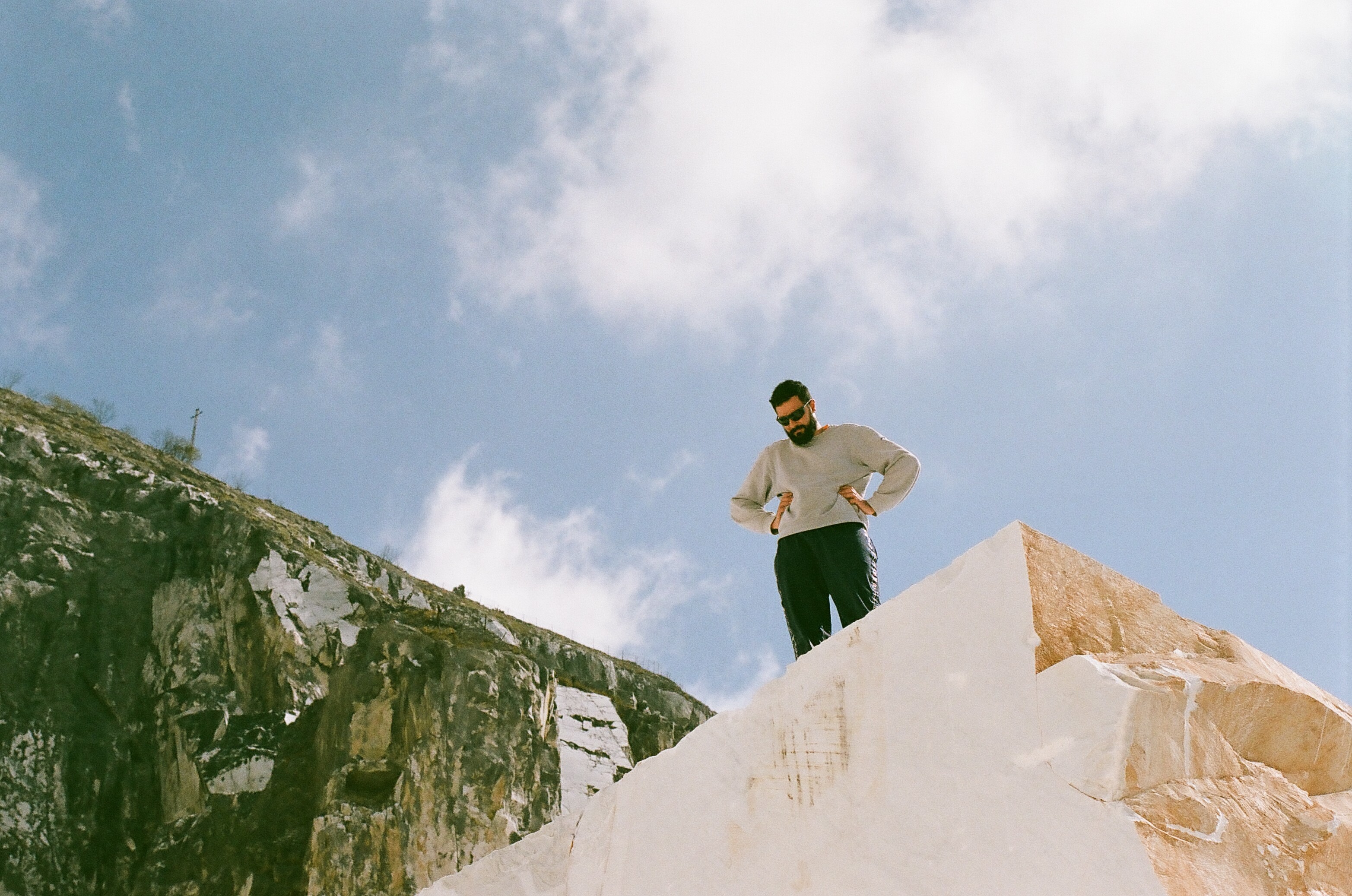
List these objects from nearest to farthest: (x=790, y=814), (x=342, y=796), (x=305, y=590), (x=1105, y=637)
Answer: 1. (x=1105, y=637)
2. (x=790, y=814)
3. (x=342, y=796)
4. (x=305, y=590)

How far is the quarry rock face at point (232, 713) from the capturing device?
18.4 m

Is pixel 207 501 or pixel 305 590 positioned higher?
pixel 207 501

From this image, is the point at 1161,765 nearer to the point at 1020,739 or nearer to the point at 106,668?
the point at 1020,739

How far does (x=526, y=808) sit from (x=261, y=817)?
5.27m

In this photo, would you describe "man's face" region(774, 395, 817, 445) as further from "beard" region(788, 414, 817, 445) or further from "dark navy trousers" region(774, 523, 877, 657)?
"dark navy trousers" region(774, 523, 877, 657)

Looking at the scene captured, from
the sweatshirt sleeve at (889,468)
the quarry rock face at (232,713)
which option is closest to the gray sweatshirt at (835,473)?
the sweatshirt sleeve at (889,468)

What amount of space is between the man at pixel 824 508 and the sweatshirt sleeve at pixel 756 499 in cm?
6

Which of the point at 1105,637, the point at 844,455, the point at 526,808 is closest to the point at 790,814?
the point at 1105,637

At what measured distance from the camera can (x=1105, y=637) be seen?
1995 mm

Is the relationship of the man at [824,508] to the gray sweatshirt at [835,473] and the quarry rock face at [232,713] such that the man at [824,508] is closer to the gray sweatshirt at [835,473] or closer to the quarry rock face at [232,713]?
the gray sweatshirt at [835,473]

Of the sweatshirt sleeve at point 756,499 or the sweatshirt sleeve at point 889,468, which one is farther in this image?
the sweatshirt sleeve at point 756,499

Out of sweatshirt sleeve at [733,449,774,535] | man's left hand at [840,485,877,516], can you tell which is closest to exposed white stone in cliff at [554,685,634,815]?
sweatshirt sleeve at [733,449,774,535]

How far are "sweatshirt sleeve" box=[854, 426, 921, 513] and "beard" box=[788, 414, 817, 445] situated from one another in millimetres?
193

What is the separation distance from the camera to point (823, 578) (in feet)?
11.7
